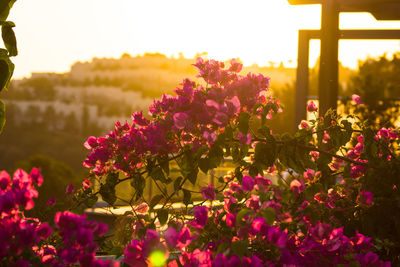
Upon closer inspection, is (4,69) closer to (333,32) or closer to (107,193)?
(107,193)

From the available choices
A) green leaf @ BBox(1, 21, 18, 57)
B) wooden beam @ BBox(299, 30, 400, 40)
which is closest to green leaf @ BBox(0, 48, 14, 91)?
green leaf @ BBox(1, 21, 18, 57)

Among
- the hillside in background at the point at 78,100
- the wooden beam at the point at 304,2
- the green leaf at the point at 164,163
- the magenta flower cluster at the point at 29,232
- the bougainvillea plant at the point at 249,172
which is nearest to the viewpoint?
the magenta flower cluster at the point at 29,232

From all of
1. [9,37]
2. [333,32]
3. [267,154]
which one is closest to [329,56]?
[333,32]

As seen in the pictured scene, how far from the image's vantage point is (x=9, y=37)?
85.2 inches

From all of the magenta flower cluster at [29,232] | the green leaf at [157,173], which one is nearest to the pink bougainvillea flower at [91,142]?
the green leaf at [157,173]

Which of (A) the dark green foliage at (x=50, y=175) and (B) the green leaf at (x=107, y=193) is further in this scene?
(A) the dark green foliage at (x=50, y=175)

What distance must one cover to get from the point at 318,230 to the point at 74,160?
47.8 meters

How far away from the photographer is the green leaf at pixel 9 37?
215 cm

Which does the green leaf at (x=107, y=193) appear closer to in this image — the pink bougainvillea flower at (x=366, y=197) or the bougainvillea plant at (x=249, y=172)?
the bougainvillea plant at (x=249, y=172)

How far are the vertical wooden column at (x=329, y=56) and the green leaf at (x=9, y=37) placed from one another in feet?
11.8

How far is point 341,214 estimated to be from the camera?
2.46 m

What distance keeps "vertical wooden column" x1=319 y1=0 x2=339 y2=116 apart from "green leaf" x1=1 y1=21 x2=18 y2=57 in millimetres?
3591

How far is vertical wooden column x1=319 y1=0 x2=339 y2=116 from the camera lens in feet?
17.0

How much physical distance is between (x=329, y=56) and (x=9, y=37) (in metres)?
3.79
